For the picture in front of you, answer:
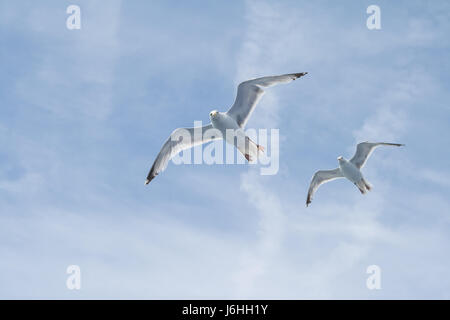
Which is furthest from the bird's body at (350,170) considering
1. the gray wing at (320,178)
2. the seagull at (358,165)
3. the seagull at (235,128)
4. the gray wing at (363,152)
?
the seagull at (235,128)

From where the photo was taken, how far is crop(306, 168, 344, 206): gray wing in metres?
24.3

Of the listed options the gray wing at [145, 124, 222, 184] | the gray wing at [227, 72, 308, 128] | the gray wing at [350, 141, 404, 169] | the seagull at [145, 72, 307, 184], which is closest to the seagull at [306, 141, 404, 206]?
the gray wing at [350, 141, 404, 169]

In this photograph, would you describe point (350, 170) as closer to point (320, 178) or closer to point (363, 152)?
point (363, 152)

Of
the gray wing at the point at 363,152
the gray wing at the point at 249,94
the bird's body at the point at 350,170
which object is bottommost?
the bird's body at the point at 350,170

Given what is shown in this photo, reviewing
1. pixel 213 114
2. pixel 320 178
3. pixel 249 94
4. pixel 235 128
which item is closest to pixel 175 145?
pixel 213 114

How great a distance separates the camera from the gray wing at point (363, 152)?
22.6 m

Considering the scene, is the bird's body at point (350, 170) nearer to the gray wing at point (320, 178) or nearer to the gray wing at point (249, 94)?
the gray wing at point (320, 178)

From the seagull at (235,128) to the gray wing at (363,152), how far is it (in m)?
5.92

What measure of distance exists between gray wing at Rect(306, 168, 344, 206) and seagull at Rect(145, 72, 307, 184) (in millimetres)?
6241

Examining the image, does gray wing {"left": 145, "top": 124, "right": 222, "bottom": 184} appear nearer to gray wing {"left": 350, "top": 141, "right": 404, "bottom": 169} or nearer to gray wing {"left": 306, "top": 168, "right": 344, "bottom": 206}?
gray wing {"left": 306, "top": 168, "right": 344, "bottom": 206}

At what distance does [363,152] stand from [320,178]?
97.9 inches

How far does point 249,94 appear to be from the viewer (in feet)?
61.5
